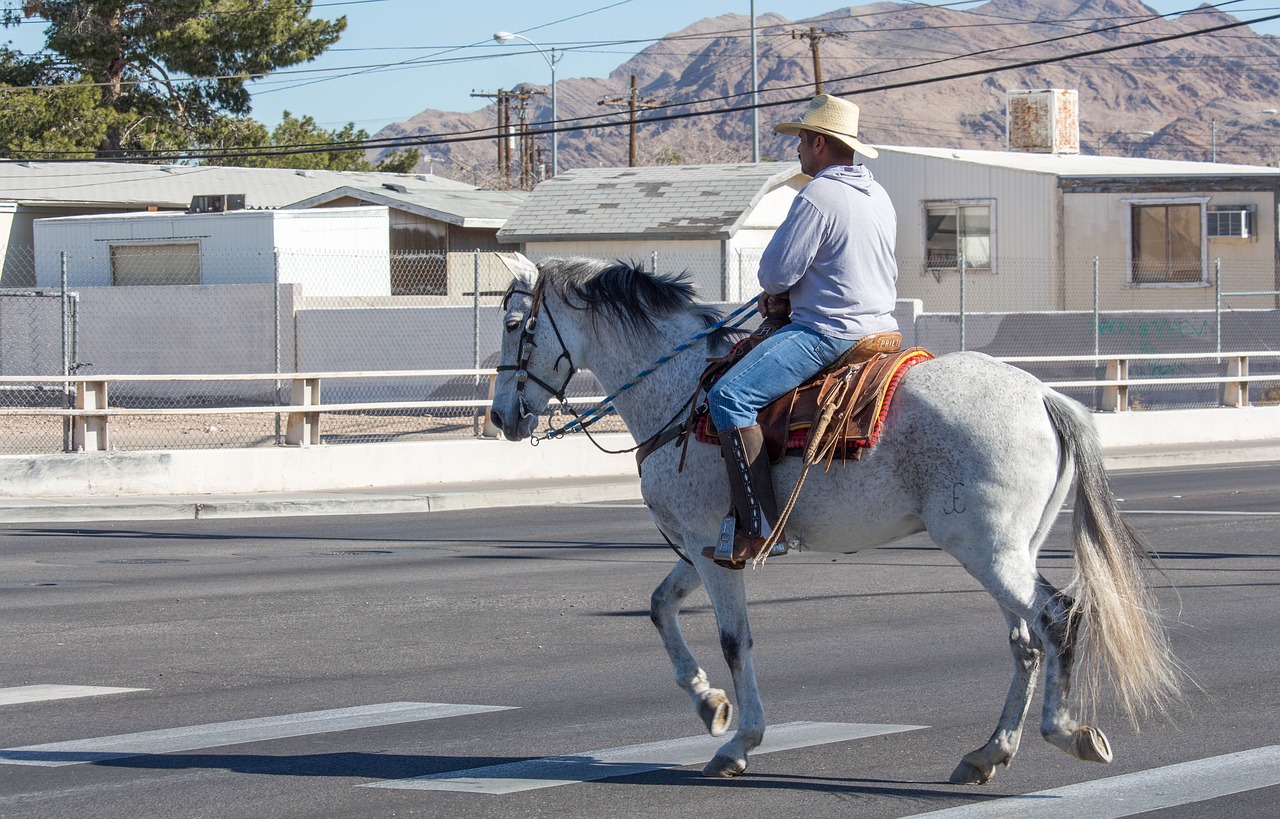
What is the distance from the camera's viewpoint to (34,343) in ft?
101

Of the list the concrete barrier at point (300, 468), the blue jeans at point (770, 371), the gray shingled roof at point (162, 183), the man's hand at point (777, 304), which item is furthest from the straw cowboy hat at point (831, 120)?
the gray shingled roof at point (162, 183)

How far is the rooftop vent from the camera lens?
4134 centimetres

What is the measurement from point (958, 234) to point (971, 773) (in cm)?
3026

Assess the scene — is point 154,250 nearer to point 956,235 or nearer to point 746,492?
point 956,235

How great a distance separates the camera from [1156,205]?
33.7 metres

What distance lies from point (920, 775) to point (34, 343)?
92.4 feet

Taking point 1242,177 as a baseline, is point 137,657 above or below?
below

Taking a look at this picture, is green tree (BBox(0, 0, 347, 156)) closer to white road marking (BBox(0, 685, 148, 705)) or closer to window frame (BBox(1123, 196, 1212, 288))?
window frame (BBox(1123, 196, 1212, 288))

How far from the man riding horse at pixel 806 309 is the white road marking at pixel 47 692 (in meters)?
3.48

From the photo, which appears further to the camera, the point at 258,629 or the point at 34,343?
the point at 34,343

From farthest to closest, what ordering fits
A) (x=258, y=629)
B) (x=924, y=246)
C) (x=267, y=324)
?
→ (x=924, y=246) → (x=267, y=324) → (x=258, y=629)

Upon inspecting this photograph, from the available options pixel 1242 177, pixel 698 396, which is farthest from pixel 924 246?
pixel 698 396

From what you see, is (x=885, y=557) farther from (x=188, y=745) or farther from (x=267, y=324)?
(x=267, y=324)

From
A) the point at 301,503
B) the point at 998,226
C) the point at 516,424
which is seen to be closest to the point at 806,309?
the point at 516,424
